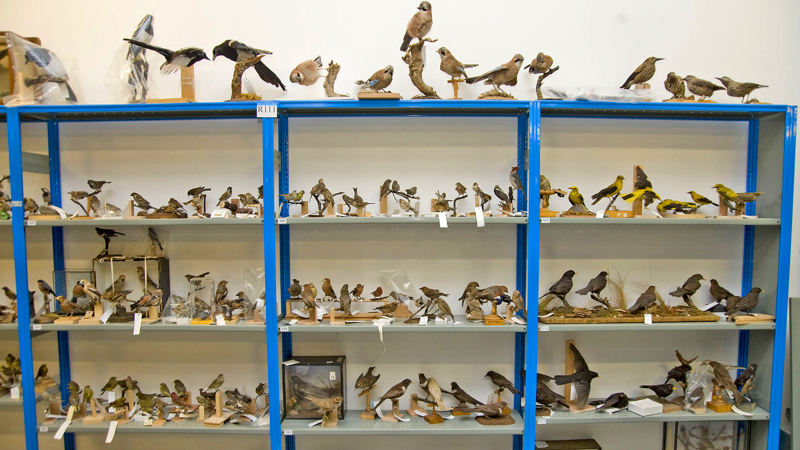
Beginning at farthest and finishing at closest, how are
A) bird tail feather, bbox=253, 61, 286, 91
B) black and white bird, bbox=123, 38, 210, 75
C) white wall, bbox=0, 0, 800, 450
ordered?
white wall, bbox=0, 0, 800, 450 < bird tail feather, bbox=253, 61, 286, 91 < black and white bird, bbox=123, 38, 210, 75

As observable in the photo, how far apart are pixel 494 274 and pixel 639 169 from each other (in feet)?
3.42

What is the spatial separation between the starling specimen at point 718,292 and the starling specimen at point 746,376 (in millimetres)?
403

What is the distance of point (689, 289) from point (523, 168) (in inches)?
46.3

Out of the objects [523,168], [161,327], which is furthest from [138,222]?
[523,168]

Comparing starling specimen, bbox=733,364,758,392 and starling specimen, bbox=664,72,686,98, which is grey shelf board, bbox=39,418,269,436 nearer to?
starling specimen, bbox=733,364,758,392

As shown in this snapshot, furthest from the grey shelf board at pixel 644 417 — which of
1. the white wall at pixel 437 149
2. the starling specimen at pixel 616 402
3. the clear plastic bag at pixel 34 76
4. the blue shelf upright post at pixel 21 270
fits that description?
the clear plastic bag at pixel 34 76

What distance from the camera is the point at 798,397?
2430mm

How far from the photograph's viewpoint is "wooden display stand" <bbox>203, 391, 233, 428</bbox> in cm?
229

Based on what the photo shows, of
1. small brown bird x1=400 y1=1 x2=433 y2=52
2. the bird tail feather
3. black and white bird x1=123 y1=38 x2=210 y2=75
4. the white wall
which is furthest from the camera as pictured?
the white wall

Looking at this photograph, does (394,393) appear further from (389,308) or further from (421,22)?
(421,22)

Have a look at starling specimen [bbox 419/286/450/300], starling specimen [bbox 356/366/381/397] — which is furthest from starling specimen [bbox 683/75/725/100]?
starling specimen [bbox 356/366/381/397]

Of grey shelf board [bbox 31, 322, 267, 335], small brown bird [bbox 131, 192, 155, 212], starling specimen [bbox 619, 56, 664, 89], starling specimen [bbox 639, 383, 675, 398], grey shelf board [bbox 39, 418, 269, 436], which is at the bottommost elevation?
grey shelf board [bbox 39, 418, 269, 436]

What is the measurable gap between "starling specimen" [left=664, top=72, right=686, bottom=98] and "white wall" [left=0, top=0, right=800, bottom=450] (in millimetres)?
259

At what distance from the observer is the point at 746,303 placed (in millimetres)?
2334
